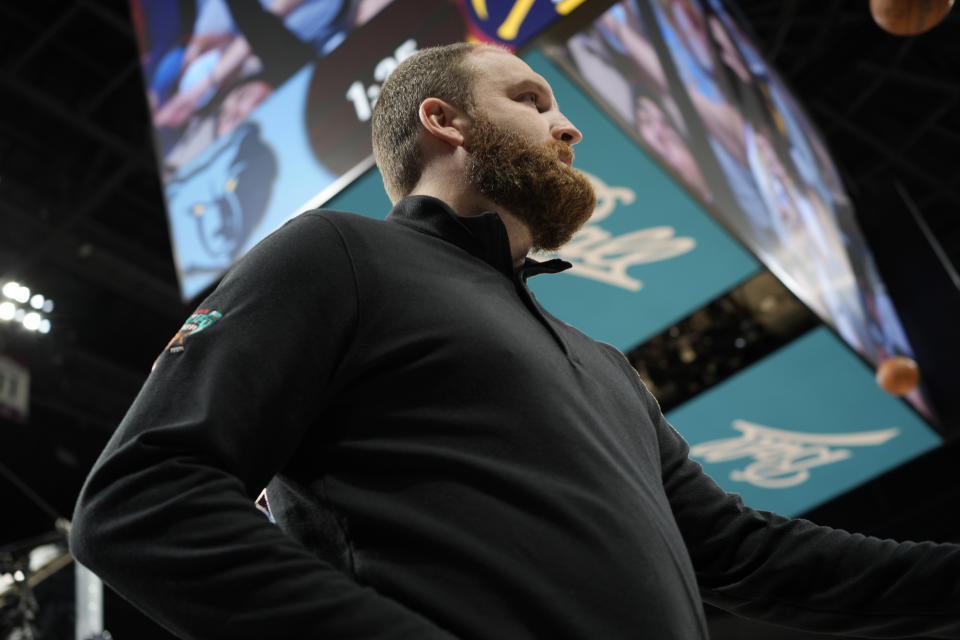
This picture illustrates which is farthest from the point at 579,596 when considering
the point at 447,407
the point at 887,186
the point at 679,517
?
the point at 887,186

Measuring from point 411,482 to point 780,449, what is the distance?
4981 mm

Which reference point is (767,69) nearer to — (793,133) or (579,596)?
(793,133)

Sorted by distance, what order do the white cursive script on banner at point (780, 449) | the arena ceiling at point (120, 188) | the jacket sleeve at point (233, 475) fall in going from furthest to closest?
the arena ceiling at point (120, 188), the white cursive script on banner at point (780, 449), the jacket sleeve at point (233, 475)

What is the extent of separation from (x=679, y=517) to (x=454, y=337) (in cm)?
50

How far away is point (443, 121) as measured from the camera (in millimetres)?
1444

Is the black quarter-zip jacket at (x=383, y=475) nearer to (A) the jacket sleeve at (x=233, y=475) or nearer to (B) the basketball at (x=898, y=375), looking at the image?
(A) the jacket sleeve at (x=233, y=475)

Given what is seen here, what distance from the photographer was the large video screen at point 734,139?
3240mm

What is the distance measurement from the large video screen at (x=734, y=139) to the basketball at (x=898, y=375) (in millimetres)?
74

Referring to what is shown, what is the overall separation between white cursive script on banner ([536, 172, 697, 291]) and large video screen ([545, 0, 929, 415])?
31 centimetres

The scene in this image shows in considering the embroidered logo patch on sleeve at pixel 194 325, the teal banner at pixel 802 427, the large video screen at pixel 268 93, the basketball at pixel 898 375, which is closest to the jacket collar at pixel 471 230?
the embroidered logo patch on sleeve at pixel 194 325

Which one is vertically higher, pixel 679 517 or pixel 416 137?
pixel 416 137

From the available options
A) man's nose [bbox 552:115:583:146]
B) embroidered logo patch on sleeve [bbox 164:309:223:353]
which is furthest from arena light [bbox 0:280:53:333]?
embroidered logo patch on sleeve [bbox 164:309:223:353]

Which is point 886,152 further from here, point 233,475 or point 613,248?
point 233,475

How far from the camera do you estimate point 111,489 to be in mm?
823
